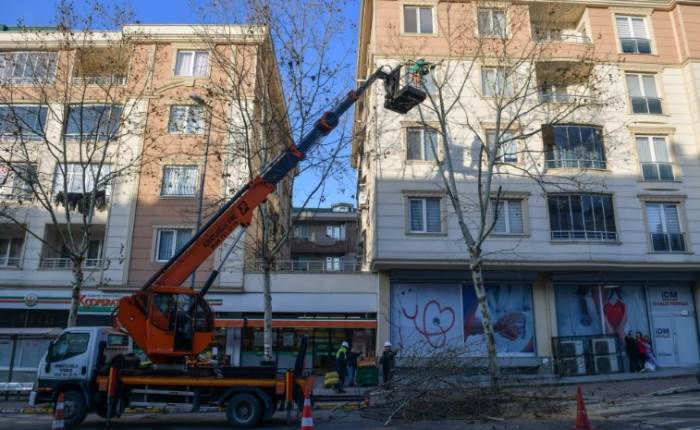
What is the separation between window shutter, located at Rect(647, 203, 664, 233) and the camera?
869 inches

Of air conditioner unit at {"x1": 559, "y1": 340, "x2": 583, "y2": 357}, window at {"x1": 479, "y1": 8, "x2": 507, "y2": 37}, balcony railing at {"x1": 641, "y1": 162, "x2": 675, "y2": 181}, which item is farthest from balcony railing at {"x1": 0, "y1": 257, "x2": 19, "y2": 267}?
balcony railing at {"x1": 641, "y1": 162, "x2": 675, "y2": 181}

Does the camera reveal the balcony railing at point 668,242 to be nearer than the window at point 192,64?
Yes

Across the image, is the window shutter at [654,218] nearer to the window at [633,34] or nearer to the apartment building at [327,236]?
the window at [633,34]

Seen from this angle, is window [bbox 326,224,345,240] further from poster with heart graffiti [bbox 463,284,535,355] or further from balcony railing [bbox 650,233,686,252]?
balcony railing [bbox 650,233,686,252]

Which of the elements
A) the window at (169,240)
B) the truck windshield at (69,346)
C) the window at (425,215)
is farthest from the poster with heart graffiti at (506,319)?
the truck windshield at (69,346)

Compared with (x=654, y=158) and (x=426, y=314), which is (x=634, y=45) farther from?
(x=426, y=314)

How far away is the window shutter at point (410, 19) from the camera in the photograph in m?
23.5

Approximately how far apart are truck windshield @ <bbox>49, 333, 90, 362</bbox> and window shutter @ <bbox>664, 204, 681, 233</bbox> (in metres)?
22.4

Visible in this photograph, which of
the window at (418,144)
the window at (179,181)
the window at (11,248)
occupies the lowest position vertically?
the window at (11,248)

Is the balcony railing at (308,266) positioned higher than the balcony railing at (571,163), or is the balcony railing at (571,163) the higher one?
the balcony railing at (571,163)

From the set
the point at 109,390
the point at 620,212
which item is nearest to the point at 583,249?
the point at 620,212

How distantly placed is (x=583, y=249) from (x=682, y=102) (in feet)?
29.4

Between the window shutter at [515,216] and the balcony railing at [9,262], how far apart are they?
2162 cm

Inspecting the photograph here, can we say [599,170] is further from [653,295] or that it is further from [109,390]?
[109,390]
